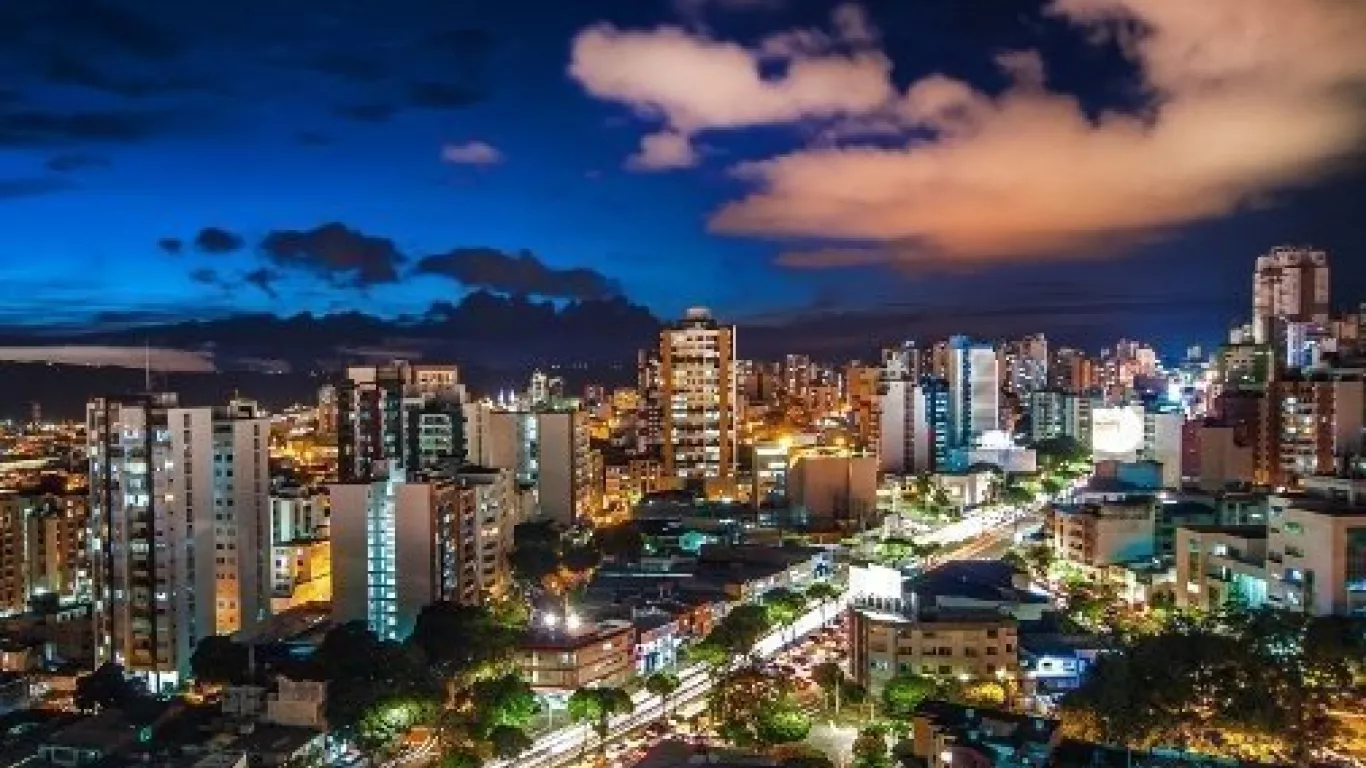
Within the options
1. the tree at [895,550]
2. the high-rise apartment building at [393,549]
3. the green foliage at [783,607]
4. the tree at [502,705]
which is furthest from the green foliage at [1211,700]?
the tree at [895,550]

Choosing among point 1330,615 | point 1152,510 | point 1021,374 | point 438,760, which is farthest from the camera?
point 1021,374

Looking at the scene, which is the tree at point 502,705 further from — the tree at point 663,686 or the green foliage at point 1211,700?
the green foliage at point 1211,700

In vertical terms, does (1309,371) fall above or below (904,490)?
above

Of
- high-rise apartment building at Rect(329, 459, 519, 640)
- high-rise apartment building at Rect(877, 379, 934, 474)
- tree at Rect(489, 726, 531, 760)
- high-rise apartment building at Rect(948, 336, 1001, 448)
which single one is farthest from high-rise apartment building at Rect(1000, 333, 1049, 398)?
tree at Rect(489, 726, 531, 760)

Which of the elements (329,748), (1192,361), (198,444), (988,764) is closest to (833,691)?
(988,764)

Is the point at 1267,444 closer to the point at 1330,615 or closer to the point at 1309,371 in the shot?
the point at 1309,371

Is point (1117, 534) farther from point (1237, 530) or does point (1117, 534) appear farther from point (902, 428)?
point (902, 428)
